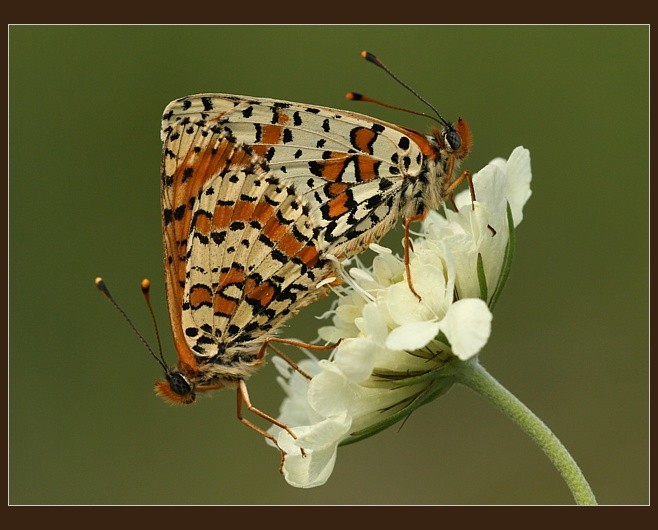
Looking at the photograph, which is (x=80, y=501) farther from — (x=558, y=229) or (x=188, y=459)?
(x=558, y=229)

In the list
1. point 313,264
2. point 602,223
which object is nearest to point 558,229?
point 602,223

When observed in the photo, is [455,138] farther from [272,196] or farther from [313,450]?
[313,450]

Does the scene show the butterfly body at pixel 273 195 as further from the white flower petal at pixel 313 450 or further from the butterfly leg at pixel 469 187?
the white flower petal at pixel 313 450

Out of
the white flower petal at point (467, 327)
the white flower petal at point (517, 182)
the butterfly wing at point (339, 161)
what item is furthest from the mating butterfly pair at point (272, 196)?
the white flower petal at point (467, 327)

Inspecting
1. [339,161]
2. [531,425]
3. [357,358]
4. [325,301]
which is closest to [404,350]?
[357,358]

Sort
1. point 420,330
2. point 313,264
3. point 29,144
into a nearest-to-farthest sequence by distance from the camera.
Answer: point 420,330 < point 313,264 < point 29,144

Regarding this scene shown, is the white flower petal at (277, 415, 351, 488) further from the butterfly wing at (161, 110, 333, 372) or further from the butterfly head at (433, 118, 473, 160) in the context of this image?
the butterfly head at (433, 118, 473, 160)

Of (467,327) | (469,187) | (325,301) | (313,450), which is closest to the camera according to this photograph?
(467,327)
